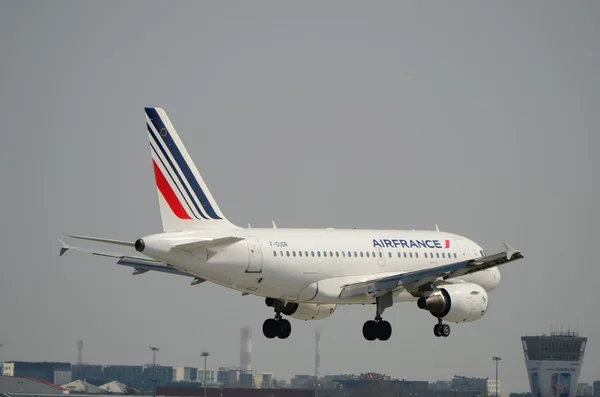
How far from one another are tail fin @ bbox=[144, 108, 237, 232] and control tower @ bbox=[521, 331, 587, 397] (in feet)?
308

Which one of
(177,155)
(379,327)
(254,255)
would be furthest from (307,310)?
(177,155)

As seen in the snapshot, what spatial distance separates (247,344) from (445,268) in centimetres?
12922

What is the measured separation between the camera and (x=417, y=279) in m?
71.1

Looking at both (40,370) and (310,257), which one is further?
(40,370)

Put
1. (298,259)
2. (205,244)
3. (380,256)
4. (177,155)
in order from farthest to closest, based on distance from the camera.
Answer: (380,256) → (298,259) → (177,155) → (205,244)

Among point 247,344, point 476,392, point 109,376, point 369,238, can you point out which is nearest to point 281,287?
point 369,238

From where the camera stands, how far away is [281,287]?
6981 cm

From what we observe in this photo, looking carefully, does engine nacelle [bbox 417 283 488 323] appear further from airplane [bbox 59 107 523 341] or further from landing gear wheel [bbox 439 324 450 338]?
landing gear wheel [bbox 439 324 450 338]

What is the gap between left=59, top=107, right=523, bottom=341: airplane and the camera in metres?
66.7

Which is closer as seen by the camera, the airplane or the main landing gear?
the airplane

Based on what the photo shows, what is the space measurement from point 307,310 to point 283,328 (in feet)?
7.68

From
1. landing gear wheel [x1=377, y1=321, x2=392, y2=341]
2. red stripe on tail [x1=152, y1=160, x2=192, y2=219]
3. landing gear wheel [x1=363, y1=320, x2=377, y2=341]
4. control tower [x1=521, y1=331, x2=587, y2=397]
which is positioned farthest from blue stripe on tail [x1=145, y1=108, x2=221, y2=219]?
control tower [x1=521, y1=331, x2=587, y2=397]

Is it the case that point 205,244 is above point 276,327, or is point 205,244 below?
above

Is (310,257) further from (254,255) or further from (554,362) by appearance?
(554,362)
